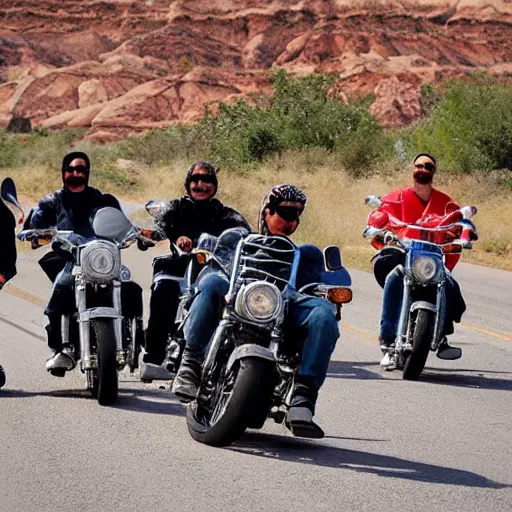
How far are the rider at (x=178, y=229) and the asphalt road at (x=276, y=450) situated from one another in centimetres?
40

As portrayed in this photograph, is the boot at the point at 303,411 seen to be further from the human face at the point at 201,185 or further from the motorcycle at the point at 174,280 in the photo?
the human face at the point at 201,185

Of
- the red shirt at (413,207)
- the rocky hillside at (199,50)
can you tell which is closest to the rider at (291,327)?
the red shirt at (413,207)

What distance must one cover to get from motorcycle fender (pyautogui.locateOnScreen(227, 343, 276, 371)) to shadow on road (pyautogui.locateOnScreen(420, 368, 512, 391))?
150 inches

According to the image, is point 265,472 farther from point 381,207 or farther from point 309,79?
point 309,79

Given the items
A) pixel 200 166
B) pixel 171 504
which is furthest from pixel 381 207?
pixel 171 504

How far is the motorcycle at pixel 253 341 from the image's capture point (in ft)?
23.0

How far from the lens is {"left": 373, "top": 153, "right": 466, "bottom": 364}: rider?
11016 millimetres

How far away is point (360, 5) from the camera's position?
110000mm

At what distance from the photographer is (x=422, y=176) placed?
11391 mm

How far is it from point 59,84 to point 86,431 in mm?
102271

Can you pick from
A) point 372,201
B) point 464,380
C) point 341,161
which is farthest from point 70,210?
point 341,161

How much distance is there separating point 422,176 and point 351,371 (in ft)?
5.82

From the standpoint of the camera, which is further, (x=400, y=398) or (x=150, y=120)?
(x=150, y=120)

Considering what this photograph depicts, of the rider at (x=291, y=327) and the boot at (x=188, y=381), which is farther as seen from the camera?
the boot at (x=188, y=381)
